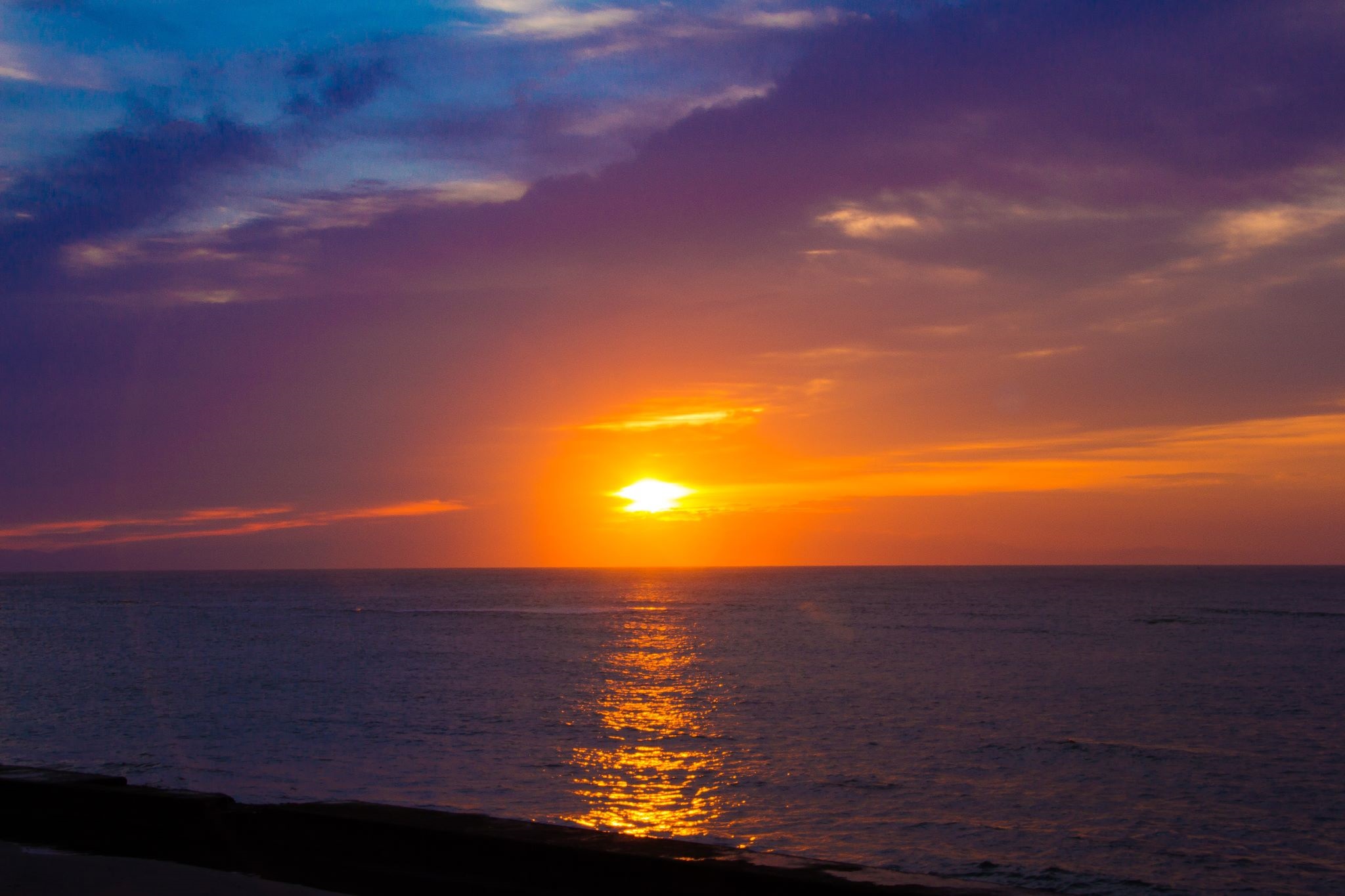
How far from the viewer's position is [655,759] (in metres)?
21.1

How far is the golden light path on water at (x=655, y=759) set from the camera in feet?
52.0

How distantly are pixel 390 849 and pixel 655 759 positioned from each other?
1357cm

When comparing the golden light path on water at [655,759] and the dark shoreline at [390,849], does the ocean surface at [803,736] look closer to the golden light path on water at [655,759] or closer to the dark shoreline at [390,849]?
the golden light path on water at [655,759]

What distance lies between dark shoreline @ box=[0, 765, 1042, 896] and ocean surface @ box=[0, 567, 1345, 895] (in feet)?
22.8

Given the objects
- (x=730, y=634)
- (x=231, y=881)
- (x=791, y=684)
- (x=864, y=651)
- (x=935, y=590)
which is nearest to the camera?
(x=231, y=881)

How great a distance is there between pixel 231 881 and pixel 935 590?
157 m

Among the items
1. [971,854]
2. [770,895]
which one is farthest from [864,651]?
[770,895]

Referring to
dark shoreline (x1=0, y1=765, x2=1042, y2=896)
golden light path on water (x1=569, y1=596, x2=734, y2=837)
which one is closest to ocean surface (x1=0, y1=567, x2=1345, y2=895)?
golden light path on water (x1=569, y1=596, x2=734, y2=837)

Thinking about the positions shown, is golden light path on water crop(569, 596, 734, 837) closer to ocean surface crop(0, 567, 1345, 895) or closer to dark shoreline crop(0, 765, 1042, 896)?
ocean surface crop(0, 567, 1345, 895)

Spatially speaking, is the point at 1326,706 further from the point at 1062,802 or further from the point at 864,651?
the point at 864,651

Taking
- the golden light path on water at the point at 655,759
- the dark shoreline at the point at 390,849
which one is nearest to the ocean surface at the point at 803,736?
Result: the golden light path on water at the point at 655,759

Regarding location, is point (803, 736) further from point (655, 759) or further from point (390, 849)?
point (390, 849)

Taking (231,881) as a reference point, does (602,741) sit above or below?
below

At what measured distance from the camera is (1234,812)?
54.5 feet
